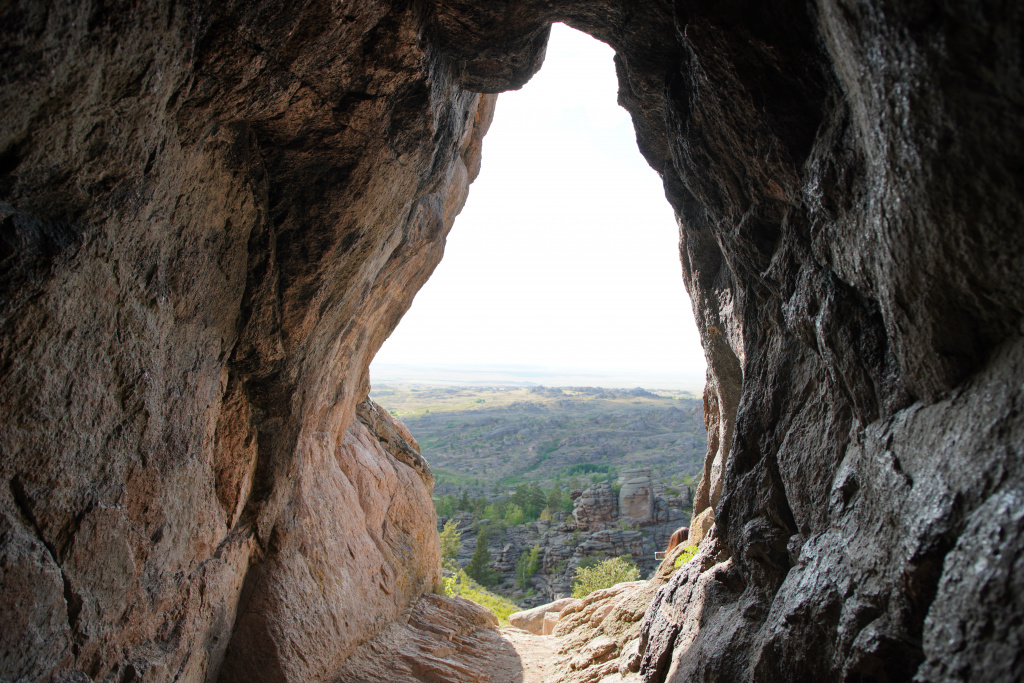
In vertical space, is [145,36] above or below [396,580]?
above

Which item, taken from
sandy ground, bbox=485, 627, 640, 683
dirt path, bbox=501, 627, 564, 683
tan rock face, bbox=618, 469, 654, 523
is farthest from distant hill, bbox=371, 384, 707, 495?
sandy ground, bbox=485, 627, 640, 683

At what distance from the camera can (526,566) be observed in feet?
185

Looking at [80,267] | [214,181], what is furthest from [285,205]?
[80,267]

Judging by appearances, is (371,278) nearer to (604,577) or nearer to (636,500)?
(604,577)

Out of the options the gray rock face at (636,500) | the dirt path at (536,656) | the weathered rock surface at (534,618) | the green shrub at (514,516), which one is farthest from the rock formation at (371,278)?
the green shrub at (514,516)

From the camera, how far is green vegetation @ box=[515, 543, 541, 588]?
5566 centimetres

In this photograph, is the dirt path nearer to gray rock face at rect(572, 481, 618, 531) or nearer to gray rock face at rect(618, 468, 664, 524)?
gray rock face at rect(572, 481, 618, 531)

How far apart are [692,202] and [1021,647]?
27.3ft

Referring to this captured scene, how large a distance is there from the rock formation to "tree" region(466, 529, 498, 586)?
49053mm

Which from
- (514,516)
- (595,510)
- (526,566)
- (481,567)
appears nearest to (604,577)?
(526,566)

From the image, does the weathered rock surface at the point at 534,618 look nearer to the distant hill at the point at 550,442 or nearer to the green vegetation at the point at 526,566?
the green vegetation at the point at 526,566

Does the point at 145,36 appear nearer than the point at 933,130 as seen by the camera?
No

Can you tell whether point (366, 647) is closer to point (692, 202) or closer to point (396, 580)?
point (396, 580)

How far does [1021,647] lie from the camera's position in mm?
3025
